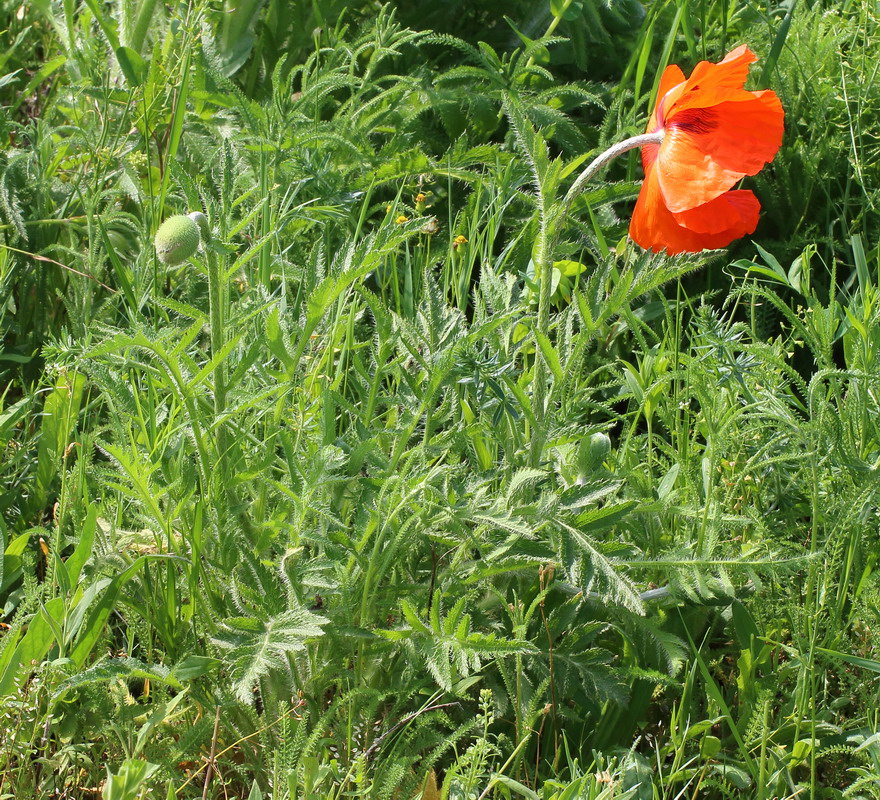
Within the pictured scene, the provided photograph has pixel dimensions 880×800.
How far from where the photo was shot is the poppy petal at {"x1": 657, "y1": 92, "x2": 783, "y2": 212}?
160cm

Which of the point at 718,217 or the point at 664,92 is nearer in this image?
the point at 718,217

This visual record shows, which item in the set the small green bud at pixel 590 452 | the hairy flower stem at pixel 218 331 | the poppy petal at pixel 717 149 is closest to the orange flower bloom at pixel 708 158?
the poppy petal at pixel 717 149

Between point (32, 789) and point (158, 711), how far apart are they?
24cm

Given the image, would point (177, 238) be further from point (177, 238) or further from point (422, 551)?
point (422, 551)

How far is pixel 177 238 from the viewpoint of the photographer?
5.07 feet

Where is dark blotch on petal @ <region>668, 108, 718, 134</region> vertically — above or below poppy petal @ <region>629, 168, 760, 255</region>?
above

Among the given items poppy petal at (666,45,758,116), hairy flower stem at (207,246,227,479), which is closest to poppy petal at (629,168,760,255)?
poppy petal at (666,45,758,116)

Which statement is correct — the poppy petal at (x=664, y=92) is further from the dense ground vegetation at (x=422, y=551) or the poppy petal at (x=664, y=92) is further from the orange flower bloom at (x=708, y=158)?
the dense ground vegetation at (x=422, y=551)

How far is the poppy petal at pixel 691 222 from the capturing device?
1.63 m

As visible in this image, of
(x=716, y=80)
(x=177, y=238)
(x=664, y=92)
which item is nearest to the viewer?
(x=177, y=238)

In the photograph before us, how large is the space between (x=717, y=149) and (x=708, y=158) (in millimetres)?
25

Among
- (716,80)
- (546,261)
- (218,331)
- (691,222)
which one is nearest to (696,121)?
(716,80)

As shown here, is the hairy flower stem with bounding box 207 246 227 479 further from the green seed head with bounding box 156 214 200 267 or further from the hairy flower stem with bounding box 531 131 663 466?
the hairy flower stem with bounding box 531 131 663 466

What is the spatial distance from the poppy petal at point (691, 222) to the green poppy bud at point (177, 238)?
71 cm
